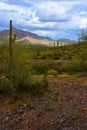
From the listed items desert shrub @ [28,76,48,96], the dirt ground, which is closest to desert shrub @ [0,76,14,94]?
the dirt ground

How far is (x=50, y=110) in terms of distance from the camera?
1755cm

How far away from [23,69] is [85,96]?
417 centimetres

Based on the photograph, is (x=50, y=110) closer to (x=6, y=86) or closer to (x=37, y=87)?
(x=37, y=87)

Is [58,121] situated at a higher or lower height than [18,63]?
lower

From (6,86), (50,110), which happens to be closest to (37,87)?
(6,86)

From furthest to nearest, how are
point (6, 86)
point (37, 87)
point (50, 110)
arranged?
1. point (6, 86)
2. point (37, 87)
3. point (50, 110)

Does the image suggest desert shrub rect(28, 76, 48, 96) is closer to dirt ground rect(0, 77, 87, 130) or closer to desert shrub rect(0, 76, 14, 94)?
dirt ground rect(0, 77, 87, 130)

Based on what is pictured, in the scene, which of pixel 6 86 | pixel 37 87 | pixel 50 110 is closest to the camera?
pixel 50 110

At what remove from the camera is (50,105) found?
18.1m

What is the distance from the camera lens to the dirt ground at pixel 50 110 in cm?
1614

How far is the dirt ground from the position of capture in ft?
53.0

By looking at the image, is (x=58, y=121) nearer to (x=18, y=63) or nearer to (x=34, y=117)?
(x=34, y=117)

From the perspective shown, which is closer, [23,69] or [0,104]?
[0,104]

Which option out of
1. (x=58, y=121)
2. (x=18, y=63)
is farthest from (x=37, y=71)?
(x=58, y=121)
